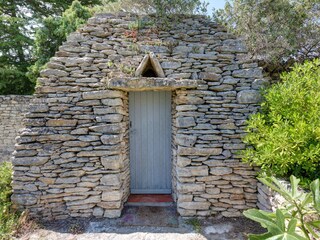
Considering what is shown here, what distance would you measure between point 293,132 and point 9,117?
771cm

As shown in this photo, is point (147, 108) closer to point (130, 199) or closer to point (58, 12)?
point (130, 199)

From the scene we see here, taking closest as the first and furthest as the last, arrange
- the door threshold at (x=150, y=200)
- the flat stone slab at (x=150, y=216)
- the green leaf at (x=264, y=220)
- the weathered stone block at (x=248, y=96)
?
the green leaf at (x=264, y=220), the flat stone slab at (x=150, y=216), the weathered stone block at (x=248, y=96), the door threshold at (x=150, y=200)

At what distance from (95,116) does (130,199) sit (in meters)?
1.64

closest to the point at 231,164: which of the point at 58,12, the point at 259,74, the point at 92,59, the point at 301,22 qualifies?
the point at 259,74

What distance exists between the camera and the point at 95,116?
3.15 m

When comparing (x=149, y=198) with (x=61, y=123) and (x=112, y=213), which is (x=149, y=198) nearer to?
(x=112, y=213)

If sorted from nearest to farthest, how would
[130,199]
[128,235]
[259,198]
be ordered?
1. [128,235]
2. [259,198]
3. [130,199]

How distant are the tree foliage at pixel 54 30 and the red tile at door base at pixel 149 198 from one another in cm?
564

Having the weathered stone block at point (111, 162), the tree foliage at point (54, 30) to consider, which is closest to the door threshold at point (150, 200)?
the weathered stone block at point (111, 162)

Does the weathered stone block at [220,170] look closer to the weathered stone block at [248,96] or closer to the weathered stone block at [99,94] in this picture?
the weathered stone block at [248,96]

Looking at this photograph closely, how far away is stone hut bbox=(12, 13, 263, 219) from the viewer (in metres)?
3.11

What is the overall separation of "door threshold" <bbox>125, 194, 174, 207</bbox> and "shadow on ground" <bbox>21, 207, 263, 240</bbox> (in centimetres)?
24

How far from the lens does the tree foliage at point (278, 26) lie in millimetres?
4430

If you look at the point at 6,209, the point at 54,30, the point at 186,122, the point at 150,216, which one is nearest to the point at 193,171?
the point at 186,122
